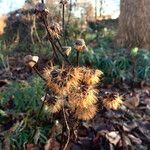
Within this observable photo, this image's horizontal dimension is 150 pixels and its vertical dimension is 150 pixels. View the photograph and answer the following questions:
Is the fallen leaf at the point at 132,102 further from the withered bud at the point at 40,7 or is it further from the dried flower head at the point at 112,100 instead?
the withered bud at the point at 40,7

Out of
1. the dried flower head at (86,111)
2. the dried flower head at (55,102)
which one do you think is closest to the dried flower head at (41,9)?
the dried flower head at (55,102)

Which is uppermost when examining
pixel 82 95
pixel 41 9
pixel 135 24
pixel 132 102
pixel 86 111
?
pixel 41 9

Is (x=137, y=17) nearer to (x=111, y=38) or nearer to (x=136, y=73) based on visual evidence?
(x=111, y=38)

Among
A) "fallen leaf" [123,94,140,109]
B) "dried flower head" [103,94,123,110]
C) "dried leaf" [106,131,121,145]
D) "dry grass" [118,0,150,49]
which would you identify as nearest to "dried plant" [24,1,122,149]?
"dried flower head" [103,94,123,110]

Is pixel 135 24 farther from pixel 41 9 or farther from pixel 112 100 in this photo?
pixel 41 9

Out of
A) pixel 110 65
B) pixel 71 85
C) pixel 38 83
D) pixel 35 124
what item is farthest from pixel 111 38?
pixel 71 85

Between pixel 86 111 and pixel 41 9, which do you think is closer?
pixel 41 9

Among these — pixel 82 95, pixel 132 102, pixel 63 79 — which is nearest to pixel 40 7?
pixel 63 79
